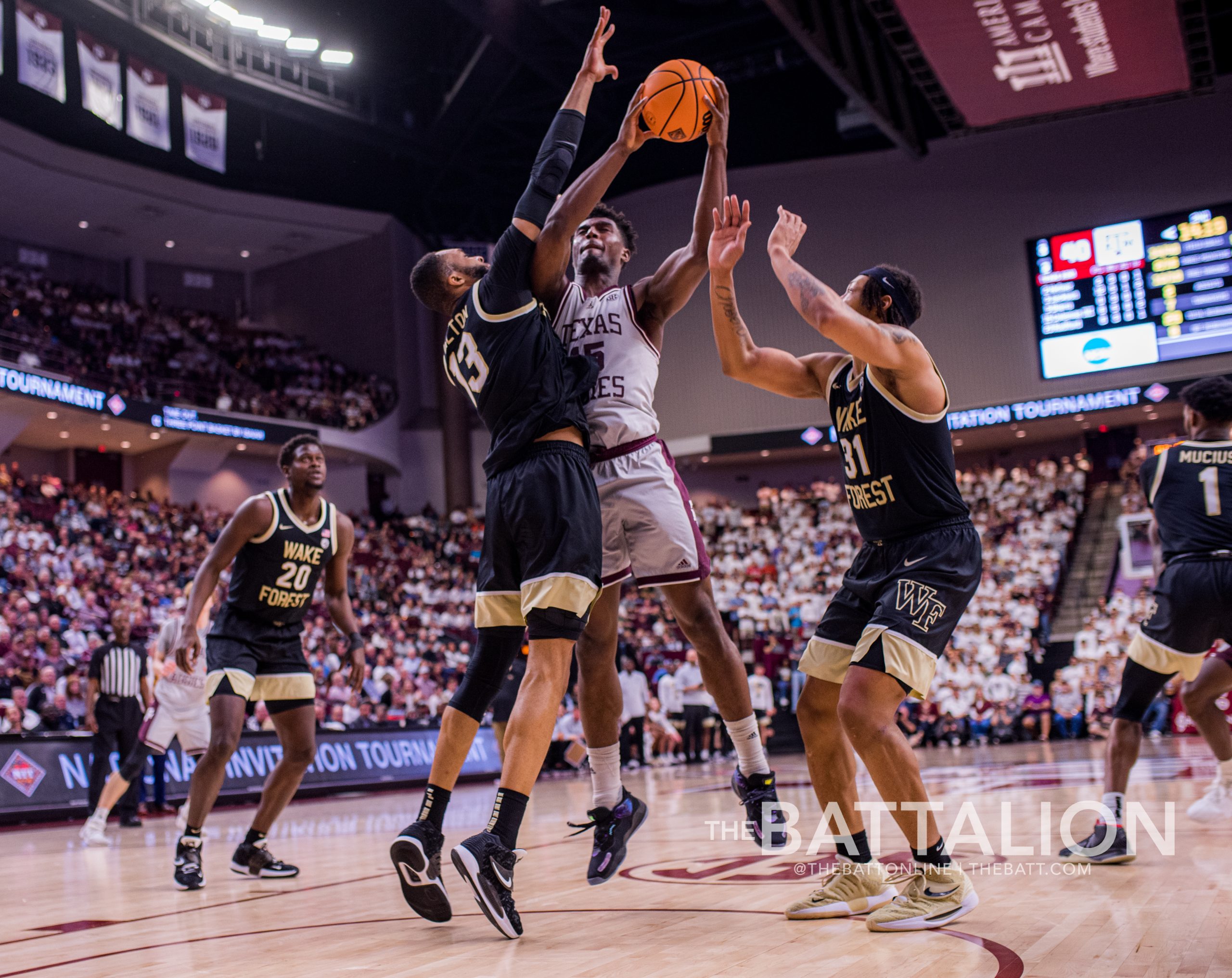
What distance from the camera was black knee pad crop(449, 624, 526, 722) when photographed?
3.96 m

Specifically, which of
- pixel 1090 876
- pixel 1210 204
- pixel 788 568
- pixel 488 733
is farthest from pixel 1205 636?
pixel 1210 204

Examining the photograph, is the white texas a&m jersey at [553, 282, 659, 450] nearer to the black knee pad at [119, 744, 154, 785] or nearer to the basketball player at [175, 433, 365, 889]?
the basketball player at [175, 433, 365, 889]

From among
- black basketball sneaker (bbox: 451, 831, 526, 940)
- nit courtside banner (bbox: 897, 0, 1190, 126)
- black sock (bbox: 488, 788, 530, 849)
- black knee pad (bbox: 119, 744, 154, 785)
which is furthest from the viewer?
nit courtside banner (bbox: 897, 0, 1190, 126)

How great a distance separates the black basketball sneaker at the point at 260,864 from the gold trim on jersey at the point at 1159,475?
4.68m

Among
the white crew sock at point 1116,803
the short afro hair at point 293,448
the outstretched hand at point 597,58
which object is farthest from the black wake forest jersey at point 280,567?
the white crew sock at point 1116,803

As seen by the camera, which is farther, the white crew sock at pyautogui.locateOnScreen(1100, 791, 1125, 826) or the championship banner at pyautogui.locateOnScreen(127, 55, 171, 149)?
the championship banner at pyautogui.locateOnScreen(127, 55, 171, 149)

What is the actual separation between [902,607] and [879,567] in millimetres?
297

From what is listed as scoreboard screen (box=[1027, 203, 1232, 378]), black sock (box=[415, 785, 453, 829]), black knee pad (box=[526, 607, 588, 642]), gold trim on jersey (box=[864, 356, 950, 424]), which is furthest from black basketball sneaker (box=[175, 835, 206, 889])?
scoreboard screen (box=[1027, 203, 1232, 378])

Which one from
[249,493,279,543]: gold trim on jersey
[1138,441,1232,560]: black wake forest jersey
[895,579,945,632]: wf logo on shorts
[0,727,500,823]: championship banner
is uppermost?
[249,493,279,543]: gold trim on jersey

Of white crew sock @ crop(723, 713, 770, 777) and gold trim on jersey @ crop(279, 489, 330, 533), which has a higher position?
gold trim on jersey @ crop(279, 489, 330, 533)

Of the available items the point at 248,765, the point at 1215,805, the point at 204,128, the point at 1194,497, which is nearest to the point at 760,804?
the point at 1194,497

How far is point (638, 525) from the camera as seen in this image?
4285mm

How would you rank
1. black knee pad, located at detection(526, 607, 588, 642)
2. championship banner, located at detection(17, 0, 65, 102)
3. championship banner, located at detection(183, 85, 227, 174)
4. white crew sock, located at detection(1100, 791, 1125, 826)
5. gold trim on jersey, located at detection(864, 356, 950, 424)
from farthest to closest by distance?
championship banner, located at detection(183, 85, 227, 174)
championship banner, located at detection(17, 0, 65, 102)
white crew sock, located at detection(1100, 791, 1125, 826)
gold trim on jersey, located at detection(864, 356, 950, 424)
black knee pad, located at detection(526, 607, 588, 642)

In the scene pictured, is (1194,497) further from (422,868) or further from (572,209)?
(422,868)
